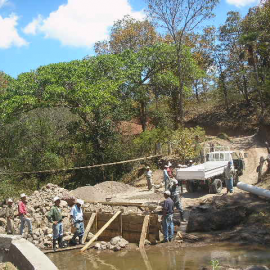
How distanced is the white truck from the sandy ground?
0.39m

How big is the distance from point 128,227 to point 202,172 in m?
4.91

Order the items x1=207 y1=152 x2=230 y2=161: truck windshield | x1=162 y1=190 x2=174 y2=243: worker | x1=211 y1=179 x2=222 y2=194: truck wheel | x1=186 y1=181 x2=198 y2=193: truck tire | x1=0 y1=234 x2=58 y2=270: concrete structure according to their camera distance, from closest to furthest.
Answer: x1=0 y1=234 x2=58 y2=270: concrete structure < x1=162 y1=190 x2=174 y2=243: worker < x1=211 y1=179 x2=222 y2=194: truck wheel < x1=186 y1=181 x2=198 y2=193: truck tire < x1=207 y1=152 x2=230 y2=161: truck windshield

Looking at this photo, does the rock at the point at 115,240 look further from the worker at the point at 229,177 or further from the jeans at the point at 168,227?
the worker at the point at 229,177

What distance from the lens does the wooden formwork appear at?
39.9ft

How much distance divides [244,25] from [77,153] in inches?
802

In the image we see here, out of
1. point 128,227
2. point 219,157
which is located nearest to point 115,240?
point 128,227

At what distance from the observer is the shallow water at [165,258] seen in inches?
385

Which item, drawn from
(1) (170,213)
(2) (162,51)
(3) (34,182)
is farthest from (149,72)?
(1) (170,213)

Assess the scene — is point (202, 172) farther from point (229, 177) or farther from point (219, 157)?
point (219, 157)

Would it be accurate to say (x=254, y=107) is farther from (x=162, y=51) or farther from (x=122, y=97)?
(x=122, y=97)

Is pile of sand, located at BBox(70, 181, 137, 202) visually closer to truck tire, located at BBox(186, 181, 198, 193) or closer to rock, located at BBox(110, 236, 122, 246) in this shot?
truck tire, located at BBox(186, 181, 198, 193)

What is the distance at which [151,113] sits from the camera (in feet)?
103

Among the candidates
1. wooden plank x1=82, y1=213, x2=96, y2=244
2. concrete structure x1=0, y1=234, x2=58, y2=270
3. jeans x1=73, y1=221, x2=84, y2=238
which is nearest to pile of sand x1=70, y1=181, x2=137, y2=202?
wooden plank x1=82, y1=213, x2=96, y2=244

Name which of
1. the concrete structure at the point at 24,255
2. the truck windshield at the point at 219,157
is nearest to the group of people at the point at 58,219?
the concrete structure at the point at 24,255
